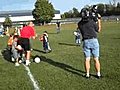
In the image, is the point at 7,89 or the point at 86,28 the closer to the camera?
the point at 7,89

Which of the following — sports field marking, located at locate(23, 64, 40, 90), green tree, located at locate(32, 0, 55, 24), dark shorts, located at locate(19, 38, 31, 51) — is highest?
dark shorts, located at locate(19, 38, 31, 51)

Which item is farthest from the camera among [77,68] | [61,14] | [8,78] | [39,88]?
[61,14]

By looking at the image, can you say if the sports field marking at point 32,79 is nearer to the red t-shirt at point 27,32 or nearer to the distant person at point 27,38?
the distant person at point 27,38

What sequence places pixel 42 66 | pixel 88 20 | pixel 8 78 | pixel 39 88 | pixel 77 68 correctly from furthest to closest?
pixel 42 66 → pixel 77 68 → pixel 8 78 → pixel 88 20 → pixel 39 88

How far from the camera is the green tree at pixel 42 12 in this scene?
117688 mm

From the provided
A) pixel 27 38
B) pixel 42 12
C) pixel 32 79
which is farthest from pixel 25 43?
pixel 42 12

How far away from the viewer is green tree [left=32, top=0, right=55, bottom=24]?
386ft

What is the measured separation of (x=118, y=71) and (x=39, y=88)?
3.28 meters

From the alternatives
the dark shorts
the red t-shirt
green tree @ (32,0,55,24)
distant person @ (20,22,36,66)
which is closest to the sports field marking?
distant person @ (20,22,36,66)

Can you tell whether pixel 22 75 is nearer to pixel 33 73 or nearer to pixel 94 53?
pixel 33 73

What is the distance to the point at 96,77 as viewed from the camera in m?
10.5

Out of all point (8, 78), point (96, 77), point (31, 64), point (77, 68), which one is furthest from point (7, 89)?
point (31, 64)

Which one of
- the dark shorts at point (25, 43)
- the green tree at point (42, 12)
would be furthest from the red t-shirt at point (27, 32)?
the green tree at point (42, 12)

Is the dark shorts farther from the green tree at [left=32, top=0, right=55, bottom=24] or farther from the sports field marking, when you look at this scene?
the green tree at [left=32, top=0, right=55, bottom=24]
